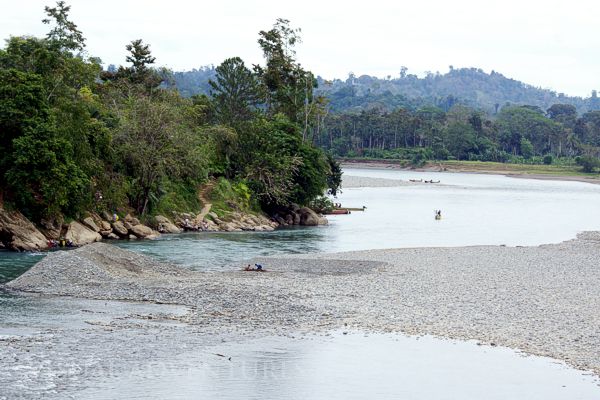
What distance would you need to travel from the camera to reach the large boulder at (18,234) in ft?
161

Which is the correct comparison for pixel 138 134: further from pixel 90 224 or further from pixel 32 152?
pixel 32 152

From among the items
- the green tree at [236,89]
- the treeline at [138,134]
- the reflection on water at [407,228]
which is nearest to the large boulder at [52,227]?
the treeline at [138,134]

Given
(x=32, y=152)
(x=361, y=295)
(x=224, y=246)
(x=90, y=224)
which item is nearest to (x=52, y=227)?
(x=90, y=224)

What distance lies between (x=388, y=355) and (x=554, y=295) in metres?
13.8

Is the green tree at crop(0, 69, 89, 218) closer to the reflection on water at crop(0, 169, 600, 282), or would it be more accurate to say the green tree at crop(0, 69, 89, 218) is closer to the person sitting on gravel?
the reflection on water at crop(0, 169, 600, 282)

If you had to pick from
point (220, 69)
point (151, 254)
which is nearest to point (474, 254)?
point (151, 254)

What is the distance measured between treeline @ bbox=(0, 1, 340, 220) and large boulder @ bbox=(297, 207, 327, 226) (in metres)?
1.28

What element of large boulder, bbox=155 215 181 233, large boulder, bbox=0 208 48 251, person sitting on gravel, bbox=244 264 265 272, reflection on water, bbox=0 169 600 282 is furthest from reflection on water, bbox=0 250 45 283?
A: large boulder, bbox=155 215 181 233

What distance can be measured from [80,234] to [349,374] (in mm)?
33065

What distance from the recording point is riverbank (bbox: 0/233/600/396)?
1168 inches

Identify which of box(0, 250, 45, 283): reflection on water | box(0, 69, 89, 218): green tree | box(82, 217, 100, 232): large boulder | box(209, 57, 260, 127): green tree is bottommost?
box(0, 250, 45, 283): reflection on water

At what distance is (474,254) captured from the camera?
5416 centimetres

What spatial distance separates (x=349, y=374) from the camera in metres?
25.4

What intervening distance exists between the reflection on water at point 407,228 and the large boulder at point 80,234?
1890 mm
